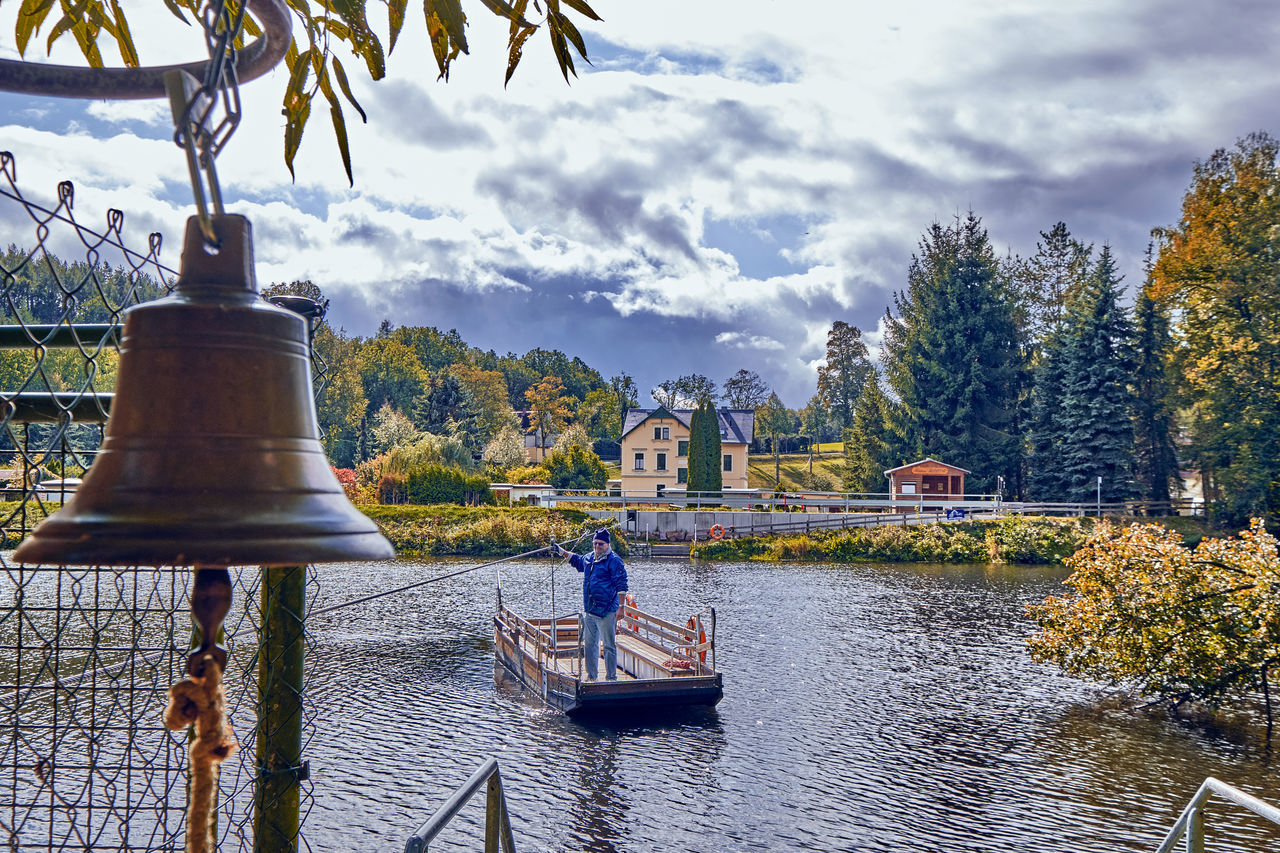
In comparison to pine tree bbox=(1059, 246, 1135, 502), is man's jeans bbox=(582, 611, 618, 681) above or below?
below

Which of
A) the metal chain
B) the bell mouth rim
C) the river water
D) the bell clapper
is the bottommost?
the river water

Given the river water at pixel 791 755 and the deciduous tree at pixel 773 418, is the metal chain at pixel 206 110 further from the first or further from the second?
the deciduous tree at pixel 773 418

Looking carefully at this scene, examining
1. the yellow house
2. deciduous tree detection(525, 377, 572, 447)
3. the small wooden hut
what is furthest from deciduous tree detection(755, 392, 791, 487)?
the small wooden hut

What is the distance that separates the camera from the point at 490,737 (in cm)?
1379

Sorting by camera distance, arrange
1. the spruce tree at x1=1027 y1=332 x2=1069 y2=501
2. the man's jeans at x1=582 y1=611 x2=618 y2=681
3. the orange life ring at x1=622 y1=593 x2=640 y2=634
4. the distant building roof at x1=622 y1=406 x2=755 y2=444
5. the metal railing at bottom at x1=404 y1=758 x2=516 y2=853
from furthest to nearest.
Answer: the distant building roof at x1=622 y1=406 x2=755 y2=444 → the spruce tree at x1=1027 y1=332 x2=1069 y2=501 → the orange life ring at x1=622 y1=593 x2=640 y2=634 → the man's jeans at x1=582 y1=611 x2=618 y2=681 → the metal railing at bottom at x1=404 y1=758 x2=516 y2=853

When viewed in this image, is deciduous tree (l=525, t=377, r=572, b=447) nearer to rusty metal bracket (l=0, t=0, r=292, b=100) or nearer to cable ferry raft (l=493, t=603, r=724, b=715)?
cable ferry raft (l=493, t=603, r=724, b=715)

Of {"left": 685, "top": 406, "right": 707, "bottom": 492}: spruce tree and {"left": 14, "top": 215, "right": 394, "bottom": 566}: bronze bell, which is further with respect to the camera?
{"left": 685, "top": 406, "right": 707, "bottom": 492}: spruce tree

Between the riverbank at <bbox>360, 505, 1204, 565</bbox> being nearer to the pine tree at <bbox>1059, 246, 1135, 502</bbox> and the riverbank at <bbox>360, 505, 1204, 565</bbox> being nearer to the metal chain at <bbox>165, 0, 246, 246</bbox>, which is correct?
the pine tree at <bbox>1059, 246, 1135, 502</bbox>

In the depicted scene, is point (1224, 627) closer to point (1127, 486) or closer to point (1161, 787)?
point (1161, 787)

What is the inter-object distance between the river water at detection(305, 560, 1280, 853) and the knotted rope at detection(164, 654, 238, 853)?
31.3ft

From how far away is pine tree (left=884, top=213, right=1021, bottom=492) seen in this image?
56.1 meters

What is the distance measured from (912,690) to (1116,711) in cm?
342

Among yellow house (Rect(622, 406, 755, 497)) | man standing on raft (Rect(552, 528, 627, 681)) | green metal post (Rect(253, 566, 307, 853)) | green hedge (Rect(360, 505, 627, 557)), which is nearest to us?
green metal post (Rect(253, 566, 307, 853))

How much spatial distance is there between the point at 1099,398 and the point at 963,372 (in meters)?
10.2
